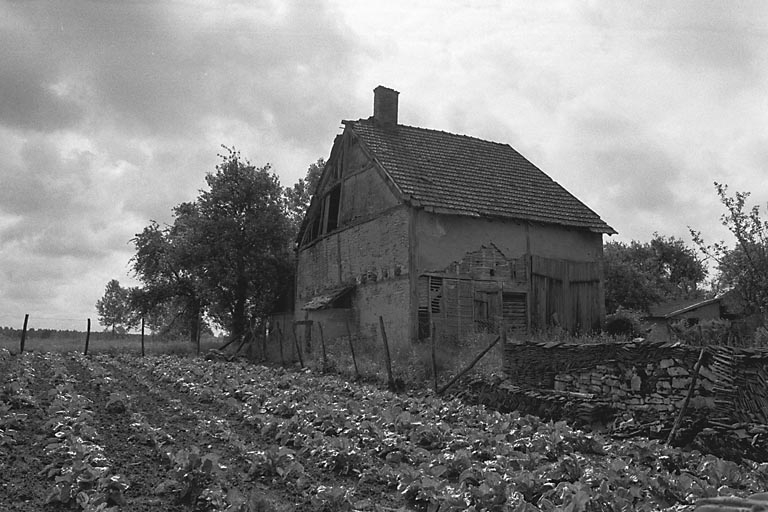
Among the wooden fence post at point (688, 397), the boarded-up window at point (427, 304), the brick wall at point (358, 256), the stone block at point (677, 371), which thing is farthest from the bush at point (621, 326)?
the wooden fence post at point (688, 397)

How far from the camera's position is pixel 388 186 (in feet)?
72.2

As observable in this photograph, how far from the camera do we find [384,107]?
85.8ft

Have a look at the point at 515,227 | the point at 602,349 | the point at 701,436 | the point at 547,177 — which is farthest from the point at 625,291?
the point at 701,436

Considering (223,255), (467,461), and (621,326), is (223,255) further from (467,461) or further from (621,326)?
(467,461)

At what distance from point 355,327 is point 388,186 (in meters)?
5.36

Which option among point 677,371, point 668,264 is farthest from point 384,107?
point 668,264

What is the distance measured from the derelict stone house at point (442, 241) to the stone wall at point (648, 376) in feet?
23.9

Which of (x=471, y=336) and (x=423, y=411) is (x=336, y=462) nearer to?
(x=423, y=411)

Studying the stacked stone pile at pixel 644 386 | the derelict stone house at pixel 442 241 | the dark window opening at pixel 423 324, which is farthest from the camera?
the derelict stone house at pixel 442 241

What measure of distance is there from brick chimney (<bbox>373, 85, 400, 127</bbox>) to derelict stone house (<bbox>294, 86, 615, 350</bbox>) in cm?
4

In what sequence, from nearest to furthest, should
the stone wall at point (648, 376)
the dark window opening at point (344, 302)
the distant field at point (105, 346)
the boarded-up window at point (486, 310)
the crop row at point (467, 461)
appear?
the crop row at point (467, 461) < the stone wall at point (648, 376) < the boarded-up window at point (486, 310) < the dark window opening at point (344, 302) < the distant field at point (105, 346)

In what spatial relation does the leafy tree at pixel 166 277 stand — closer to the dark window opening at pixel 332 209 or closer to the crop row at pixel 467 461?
the dark window opening at pixel 332 209

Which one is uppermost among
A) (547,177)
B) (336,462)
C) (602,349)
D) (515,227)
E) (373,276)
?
(547,177)

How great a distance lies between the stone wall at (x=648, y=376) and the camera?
9367 millimetres
